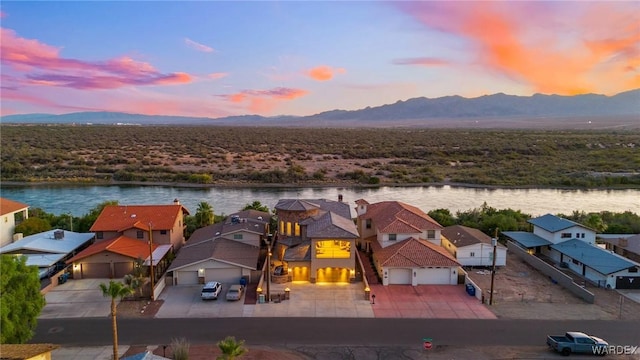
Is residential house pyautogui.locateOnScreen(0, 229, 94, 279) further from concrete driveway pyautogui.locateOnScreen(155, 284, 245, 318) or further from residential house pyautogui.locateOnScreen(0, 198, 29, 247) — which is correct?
concrete driveway pyautogui.locateOnScreen(155, 284, 245, 318)

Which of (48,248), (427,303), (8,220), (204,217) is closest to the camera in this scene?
(427,303)

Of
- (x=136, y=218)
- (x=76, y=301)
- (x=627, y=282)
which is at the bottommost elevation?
(x=76, y=301)

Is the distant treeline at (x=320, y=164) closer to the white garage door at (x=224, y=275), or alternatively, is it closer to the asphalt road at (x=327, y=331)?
the white garage door at (x=224, y=275)

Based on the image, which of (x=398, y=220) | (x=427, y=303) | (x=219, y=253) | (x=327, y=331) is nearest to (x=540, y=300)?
(x=427, y=303)

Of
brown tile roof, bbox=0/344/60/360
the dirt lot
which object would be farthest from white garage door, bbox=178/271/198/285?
the dirt lot

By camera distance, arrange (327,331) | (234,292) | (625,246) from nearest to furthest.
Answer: (327,331) → (234,292) → (625,246)

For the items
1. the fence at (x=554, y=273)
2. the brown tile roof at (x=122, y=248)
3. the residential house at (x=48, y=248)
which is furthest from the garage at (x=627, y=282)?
the residential house at (x=48, y=248)

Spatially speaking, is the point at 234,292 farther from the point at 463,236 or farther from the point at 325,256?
the point at 463,236

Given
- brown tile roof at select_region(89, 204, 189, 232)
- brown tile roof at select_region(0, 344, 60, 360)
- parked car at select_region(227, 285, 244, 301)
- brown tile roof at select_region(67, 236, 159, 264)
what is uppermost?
brown tile roof at select_region(89, 204, 189, 232)
